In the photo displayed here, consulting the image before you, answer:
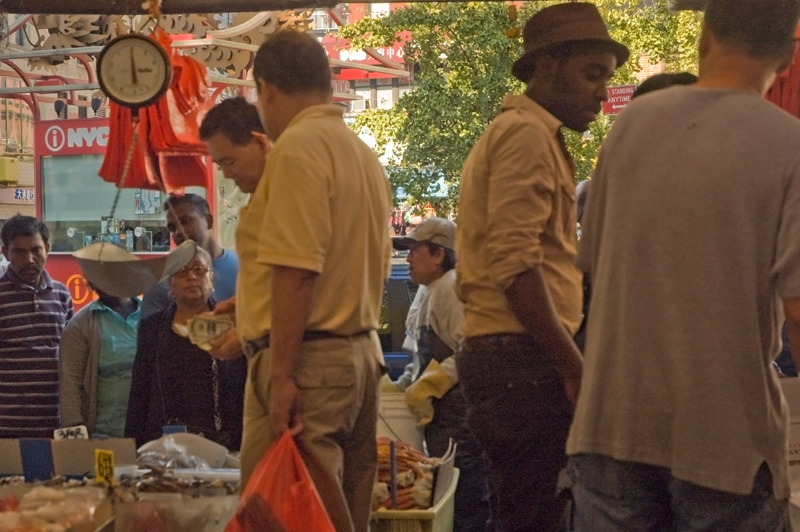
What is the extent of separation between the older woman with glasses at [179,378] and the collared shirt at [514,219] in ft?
5.40

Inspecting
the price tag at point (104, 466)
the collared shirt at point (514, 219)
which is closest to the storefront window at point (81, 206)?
the price tag at point (104, 466)

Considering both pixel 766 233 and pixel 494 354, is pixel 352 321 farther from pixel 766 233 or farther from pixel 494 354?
pixel 766 233

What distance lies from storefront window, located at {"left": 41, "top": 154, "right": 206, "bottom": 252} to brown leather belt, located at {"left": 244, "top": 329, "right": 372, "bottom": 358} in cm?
931

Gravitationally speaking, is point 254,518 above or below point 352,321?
below

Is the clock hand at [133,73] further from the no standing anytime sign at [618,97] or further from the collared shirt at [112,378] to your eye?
the no standing anytime sign at [618,97]

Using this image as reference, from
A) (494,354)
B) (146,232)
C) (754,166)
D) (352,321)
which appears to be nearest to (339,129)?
(352,321)

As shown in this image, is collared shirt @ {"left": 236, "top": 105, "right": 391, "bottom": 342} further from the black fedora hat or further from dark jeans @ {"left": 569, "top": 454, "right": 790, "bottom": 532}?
dark jeans @ {"left": 569, "top": 454, "right": 790, "bottom": 532}

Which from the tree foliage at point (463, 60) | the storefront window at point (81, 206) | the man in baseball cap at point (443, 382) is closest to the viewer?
the man in baseball cap at point (443, 382)

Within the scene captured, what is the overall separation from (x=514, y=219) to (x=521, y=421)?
0.50 metres

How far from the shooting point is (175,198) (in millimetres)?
5000

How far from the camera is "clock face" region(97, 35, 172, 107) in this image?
500 cm

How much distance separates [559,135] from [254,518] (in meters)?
1.21

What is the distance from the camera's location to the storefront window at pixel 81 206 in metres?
11.8

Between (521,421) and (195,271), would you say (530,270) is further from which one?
(195,271)
